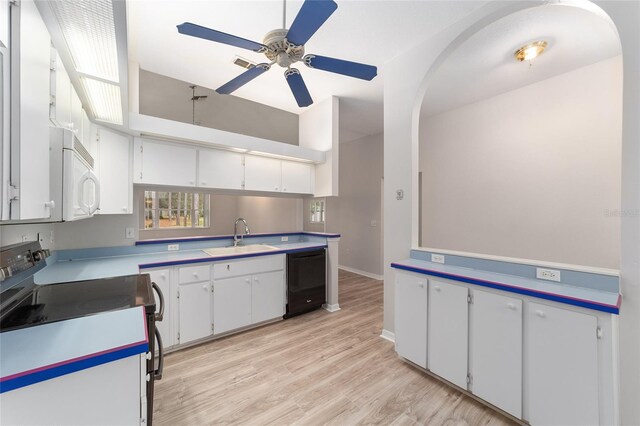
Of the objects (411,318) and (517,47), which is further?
(517,47)

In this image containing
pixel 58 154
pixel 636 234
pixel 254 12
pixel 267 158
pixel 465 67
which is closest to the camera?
pixel 58 154

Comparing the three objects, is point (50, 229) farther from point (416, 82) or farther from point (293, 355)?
point (416, 82)

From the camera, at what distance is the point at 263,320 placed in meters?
2.96

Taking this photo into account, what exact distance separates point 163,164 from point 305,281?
2.16 metres

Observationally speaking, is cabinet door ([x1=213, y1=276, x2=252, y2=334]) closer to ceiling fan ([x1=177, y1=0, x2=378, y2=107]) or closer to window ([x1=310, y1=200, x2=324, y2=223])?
window ([x1=310, y1=200, x2=324, y2=223])

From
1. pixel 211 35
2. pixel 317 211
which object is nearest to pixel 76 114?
pixel 211 35

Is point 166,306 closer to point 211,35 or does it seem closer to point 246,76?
point 246,76

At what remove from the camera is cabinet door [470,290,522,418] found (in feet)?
5.17

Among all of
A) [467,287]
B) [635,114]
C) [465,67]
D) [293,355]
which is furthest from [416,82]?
[293,355]

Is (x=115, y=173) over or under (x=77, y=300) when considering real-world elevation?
over

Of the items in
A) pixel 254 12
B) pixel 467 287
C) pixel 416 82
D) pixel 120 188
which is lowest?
pixel 467 287

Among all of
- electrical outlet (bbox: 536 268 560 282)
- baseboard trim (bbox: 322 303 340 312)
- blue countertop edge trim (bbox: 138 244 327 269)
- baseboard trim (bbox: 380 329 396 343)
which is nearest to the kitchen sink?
blue countertop edge trim (bbox: 138 244 327 269)

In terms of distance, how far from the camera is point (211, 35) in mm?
1403

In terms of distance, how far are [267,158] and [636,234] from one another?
11.0ft
